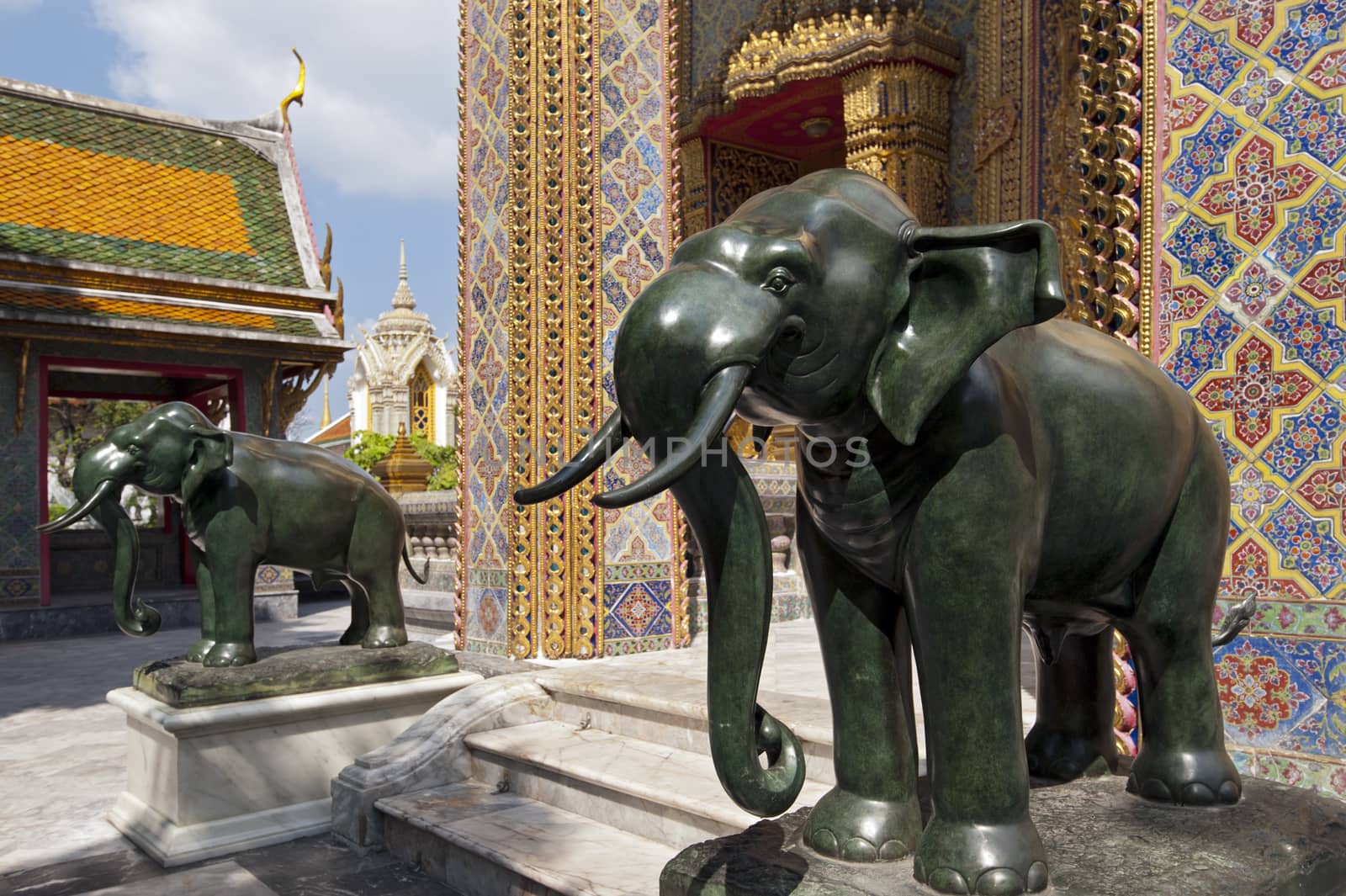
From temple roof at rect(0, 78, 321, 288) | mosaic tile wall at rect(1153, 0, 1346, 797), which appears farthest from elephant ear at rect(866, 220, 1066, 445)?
temple roof at rect(0, 78, 321, 288)

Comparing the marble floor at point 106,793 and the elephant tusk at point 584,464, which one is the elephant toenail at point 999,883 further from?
the marble floor at point 106,793

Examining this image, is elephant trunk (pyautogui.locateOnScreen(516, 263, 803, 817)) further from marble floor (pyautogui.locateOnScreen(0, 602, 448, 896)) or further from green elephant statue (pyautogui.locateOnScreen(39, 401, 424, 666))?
green elephant statue (pyautogui.locateOnScreen(39, 401, 424, 666))

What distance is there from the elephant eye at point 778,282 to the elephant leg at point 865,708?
0.41 m

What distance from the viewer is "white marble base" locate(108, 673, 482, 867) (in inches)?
137

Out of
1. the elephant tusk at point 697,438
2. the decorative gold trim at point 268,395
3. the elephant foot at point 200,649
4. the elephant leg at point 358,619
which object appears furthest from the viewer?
the decorative gold trim at point 268,395

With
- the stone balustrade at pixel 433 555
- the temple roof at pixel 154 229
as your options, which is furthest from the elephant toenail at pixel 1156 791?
the temple roof at pixel 154 229

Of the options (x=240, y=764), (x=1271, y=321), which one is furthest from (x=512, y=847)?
(x=1271, y=321)

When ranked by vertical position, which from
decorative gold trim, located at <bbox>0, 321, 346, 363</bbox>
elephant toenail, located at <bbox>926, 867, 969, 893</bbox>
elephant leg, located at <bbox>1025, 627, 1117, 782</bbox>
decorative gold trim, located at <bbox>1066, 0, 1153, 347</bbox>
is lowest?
elephant toenail, located at <bbox>926, 867, 969, 893</bbox>

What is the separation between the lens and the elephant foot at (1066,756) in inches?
72.3

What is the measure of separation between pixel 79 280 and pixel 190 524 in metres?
8.33

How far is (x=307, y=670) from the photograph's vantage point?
3785mm

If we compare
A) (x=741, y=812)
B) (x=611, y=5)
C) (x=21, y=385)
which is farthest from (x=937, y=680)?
(x=21, y=385)

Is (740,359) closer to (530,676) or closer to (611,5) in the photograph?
(530,676)

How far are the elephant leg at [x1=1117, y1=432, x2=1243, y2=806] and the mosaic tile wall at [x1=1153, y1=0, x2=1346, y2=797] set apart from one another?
4.34 feet
